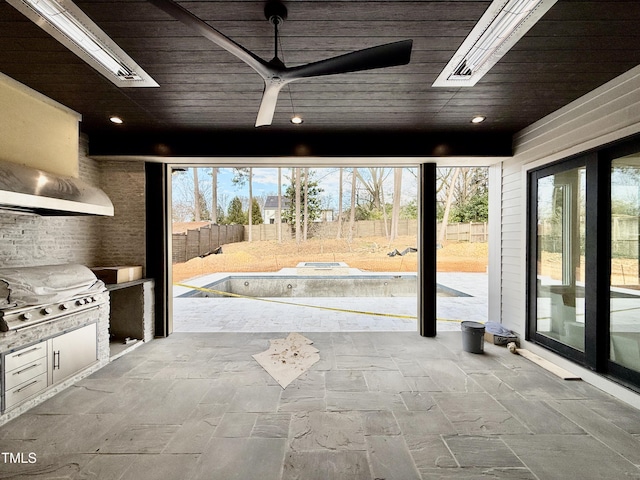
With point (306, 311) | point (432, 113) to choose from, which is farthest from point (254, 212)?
point (432, 113)

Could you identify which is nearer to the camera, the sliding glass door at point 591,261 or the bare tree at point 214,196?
the sliding glass door at point 591,261

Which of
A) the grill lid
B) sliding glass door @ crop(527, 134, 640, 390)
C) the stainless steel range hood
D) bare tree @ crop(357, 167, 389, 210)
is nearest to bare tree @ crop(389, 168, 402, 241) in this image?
bare tree @ crop(357, 167, 389, 210)

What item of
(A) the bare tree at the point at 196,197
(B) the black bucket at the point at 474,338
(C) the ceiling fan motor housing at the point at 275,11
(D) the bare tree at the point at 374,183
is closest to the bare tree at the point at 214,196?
(A) the bare tree at the point at 196,197

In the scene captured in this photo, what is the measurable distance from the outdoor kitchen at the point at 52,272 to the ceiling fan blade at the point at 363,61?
7.43 feet

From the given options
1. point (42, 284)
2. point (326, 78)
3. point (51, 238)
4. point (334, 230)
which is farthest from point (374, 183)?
point (42, 284)

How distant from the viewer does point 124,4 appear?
6.00 ft

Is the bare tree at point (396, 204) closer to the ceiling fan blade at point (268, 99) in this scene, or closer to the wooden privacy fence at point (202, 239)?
the wooden privacy fence at point (202, 239)

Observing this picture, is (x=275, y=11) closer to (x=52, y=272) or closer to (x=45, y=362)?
(x=52, y=272)

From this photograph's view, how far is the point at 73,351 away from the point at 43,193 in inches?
63.2

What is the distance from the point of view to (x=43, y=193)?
2.55 meters

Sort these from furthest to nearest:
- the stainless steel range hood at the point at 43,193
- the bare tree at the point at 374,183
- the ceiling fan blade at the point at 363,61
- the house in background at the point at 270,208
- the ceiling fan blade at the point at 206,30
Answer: the house in background at the point at 270,208 < the bare tree at the point at 374,183 < the stainless steel range hood at the point at 43,193 < the ceiling fan blade at the point at 363,61 < the ceiling fan blade at the point at 206,30

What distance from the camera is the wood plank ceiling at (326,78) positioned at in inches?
75.4

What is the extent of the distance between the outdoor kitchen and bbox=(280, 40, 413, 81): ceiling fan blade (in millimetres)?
2264

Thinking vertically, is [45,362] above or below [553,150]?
below
